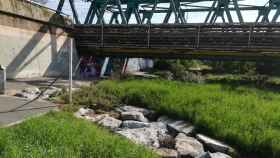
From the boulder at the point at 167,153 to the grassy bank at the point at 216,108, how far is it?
4.64 feet

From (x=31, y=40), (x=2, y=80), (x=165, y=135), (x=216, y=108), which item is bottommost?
(x=165, y=135)

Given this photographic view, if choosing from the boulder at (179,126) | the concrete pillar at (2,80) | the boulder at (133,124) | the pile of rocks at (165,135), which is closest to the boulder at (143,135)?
the pile of rocks at (165,135)

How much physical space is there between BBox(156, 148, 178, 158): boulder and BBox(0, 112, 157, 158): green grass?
18.7 inches

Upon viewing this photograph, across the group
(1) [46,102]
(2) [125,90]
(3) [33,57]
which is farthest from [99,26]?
(1) [46,102]

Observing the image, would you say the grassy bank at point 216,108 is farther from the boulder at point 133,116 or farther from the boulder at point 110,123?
the boulder at point 110,123

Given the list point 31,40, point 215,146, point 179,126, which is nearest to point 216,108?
point 179,126

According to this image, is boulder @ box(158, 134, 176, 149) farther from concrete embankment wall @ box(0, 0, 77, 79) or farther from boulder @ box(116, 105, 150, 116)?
concrete embankment wall @ box(0, 0, 77, 79)

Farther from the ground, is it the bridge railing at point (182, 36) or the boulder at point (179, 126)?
the bridge railing at point (182, 36)

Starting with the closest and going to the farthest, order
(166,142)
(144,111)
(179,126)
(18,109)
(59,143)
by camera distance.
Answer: (59,143) < (166,142) < (18,109) < (179,126) < (144,111)

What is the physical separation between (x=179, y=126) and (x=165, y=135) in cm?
90

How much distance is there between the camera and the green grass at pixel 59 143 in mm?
4082

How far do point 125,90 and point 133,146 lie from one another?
4994 millimetres

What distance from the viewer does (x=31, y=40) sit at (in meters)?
13.3

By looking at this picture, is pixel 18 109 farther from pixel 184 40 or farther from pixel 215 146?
pixel 184 40
